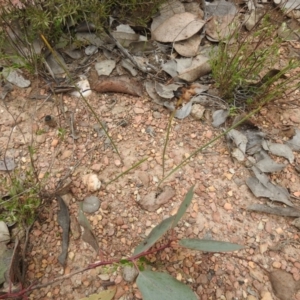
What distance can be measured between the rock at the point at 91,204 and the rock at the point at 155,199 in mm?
145

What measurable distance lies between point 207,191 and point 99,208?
1.21 ft

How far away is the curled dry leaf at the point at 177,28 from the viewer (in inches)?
61.9

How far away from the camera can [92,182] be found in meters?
1.30

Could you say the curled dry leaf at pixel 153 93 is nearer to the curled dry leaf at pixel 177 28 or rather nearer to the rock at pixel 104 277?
the curled dry leaf at pixel 177 28

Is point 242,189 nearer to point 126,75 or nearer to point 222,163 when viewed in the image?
point 222,163

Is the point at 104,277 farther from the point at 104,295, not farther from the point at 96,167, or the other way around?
the point at 96,167

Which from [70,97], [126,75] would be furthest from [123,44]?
[70,97]

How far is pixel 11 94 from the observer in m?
1.51

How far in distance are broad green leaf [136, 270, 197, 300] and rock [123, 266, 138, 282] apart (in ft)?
0.61

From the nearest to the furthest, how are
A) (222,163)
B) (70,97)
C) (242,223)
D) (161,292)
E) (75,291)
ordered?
(161,292) < (75,291) < (242,223) < (222,163) < (70,97)

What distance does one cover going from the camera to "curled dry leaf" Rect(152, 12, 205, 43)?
5.16 ft

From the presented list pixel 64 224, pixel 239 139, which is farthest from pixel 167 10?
pixel 64 224

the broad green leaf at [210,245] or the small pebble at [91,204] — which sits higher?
the broad green leaf at [210,245]

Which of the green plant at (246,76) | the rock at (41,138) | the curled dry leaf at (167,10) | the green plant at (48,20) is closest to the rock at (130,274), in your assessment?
the rock at (41,138)
